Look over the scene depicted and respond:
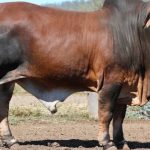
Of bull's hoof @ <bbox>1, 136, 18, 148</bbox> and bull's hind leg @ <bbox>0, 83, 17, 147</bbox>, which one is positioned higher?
bull's hind leg @ <bbox>0, 83, 17, 147</bbox>

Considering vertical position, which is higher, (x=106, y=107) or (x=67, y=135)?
(x=106, y=107)

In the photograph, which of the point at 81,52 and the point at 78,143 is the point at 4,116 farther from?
the point at 81,52

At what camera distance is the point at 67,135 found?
36.8ft

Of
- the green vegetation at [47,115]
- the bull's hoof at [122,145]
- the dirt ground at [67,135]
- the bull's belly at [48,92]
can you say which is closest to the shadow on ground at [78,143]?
the dirt ground at [67,135]

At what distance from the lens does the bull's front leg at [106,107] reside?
9031mm

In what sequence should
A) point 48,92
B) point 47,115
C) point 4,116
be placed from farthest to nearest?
point 47,115, point 4,116, point 48,92

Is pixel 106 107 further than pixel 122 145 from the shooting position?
No

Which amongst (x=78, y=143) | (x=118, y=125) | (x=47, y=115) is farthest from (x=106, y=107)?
(x=47, y=115)

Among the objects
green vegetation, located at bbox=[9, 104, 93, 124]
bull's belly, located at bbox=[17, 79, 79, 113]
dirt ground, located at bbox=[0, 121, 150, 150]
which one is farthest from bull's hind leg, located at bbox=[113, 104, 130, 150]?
green vegetation, located at bbox=[9, 104, 93, 124]

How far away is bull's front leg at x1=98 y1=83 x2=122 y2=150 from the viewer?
9.03 metres

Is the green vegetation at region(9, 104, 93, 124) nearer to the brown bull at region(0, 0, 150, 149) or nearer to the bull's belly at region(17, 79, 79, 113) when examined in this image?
the bull's belly at region(17, 79, 79, 113)

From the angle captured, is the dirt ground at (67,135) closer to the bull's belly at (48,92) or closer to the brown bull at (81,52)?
the bull's belly at (48,92)

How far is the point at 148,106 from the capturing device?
14.6 m

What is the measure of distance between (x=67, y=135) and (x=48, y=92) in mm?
1872
